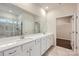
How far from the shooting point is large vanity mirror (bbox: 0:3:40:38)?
1.55 metres

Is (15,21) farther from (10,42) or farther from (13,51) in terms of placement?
(13,51)

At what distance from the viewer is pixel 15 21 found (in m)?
1.89

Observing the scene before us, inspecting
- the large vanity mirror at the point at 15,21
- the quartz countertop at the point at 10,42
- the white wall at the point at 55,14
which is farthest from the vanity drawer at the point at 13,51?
the white wall at the point at 55,14

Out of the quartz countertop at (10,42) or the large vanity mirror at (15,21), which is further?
the large vanity mirror at (15,21)

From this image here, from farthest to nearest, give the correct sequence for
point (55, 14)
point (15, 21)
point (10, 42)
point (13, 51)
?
point (55, 14), point (15, 21), point (10, 42), point (13, 51)

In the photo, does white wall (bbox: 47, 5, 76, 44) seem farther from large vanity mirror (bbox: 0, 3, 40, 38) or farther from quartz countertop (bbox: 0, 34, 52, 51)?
quartz countertop (bbox: 0, 34, 52, 51)

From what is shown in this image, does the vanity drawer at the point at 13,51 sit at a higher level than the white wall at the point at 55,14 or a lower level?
lower

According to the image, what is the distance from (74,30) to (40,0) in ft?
8.22

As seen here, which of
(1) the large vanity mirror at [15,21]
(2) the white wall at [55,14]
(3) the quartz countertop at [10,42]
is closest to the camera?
(3) the quartz countertop at [10,42]

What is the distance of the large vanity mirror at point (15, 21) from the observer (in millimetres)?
1548

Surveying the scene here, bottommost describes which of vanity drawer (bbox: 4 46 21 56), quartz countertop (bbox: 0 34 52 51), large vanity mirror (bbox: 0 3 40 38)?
vanity drawer (bbox: 4 46 21 56)

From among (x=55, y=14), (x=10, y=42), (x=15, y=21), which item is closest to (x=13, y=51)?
(x=10, y=42)

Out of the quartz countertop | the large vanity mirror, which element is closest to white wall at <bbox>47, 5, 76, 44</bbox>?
the large vanity mirror

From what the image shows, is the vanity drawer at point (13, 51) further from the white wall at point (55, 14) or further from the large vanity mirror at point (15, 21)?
the white wall at point (55, 14)
